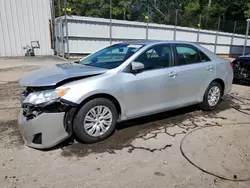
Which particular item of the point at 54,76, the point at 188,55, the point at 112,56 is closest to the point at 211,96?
the point at 188,55

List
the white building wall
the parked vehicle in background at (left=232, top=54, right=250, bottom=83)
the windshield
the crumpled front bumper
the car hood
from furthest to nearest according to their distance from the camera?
1. the white building wall
2. the parked vehicle in background at (left=232, top=54, right=250, bottom=83)
3. the windshield
4. the car hood
5. the crumpled front bumper

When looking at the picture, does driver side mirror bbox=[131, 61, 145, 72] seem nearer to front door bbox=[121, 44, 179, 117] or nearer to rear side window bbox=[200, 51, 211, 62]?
front door bbox=[121, 44, 179, 117]

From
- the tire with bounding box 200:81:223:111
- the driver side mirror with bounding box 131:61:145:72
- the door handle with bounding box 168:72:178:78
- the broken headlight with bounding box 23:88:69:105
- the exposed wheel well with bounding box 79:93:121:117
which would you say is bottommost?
the tire with bounding box 200:81:223:111

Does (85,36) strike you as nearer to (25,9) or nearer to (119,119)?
(25,9)

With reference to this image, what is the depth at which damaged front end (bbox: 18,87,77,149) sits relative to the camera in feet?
9.89

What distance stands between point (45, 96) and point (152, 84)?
175 centimetres

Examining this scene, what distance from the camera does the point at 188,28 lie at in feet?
61.1

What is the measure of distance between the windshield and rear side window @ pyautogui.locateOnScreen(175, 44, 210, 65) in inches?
33.3

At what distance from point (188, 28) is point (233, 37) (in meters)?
6.41

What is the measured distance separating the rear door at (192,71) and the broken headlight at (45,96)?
87.4 inches

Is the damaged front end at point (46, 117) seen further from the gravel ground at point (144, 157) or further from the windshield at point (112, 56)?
the windshield at point (112, 56)

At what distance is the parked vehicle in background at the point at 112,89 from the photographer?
10.1 ft

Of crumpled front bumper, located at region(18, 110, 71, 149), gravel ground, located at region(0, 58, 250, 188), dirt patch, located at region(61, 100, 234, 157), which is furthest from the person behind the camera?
dirt patch, located at region(61, 100, 234, 157)

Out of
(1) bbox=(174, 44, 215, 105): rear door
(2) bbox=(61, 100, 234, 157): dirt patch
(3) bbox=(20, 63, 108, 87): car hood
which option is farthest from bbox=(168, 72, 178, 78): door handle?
(3) bbox=(20, 63, 108, 87): car hood
